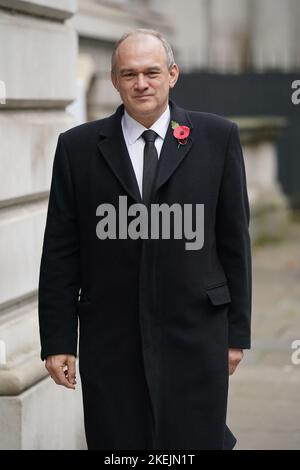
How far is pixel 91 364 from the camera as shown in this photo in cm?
450

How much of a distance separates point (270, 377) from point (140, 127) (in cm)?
436

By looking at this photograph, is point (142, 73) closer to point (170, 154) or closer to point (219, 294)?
point (170, 154)

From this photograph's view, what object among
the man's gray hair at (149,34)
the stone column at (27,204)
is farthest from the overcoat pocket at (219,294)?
the stone column at (27,204)

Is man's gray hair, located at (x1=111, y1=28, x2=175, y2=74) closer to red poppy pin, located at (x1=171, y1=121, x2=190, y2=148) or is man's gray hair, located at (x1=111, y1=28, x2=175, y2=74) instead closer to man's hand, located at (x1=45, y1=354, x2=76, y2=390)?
red poppy pin, located at (x1=171, y1=121, x2=190, y2=148)

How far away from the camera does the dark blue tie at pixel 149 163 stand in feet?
14.4

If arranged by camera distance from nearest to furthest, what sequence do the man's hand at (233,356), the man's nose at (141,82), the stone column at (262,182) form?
1. the man's nose at (141,82)
2. the man's hand at (233,356)
3. the stone column at (262,182)

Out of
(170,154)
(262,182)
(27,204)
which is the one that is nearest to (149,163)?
(170,154)

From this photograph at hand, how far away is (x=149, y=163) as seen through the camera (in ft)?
14.5

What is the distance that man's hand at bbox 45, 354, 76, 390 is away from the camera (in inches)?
177

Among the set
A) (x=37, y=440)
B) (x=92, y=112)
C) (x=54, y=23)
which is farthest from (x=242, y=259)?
(x=92, y=112)

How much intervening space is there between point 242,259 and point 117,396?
65 cm

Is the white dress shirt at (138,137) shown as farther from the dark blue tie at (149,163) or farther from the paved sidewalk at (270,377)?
the paved sidewalk at (270,377)

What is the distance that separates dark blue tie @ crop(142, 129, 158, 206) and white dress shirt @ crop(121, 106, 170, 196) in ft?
0.07

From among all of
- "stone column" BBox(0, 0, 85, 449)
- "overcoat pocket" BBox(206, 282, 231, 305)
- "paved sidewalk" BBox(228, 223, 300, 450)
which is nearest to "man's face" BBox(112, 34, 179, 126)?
"overcoat pocket" BBox(206, 282, 231, 305)
